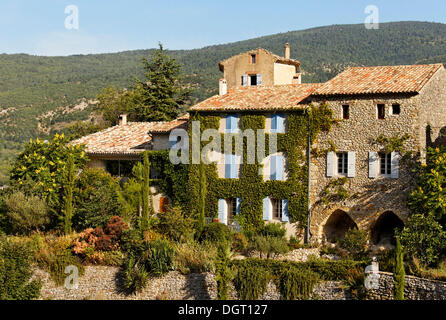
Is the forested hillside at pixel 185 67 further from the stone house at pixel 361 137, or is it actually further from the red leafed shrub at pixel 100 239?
the red leafed shrub at pixel 100 239

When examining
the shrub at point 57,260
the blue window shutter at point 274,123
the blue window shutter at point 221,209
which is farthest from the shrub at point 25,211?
the blue window shutter at point 274,123

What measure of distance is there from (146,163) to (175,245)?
Answer: 5.80 meters

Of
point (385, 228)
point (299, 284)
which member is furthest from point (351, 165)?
point (299, 284)

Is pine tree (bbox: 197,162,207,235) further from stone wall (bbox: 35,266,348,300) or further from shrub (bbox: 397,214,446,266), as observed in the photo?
shrub (bbox: 397,214,446,266)

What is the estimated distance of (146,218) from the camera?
2906cm

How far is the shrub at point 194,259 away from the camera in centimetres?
2464

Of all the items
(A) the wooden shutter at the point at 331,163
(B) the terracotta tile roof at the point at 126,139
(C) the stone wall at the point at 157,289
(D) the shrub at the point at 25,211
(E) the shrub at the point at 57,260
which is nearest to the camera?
(C) the stone wall at the point at 157,289

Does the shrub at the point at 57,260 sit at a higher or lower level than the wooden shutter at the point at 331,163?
lower

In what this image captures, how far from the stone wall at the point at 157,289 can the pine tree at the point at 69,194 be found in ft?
11.7
